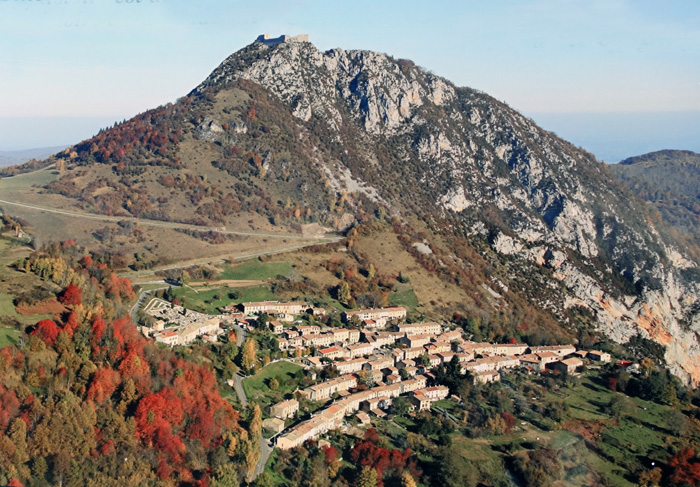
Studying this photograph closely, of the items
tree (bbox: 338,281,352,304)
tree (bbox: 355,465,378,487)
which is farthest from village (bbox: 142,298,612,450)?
tree (bbox: 355,465,378,487)

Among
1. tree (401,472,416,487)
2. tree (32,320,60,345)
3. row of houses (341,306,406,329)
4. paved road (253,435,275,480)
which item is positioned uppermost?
tree (32,320,60,345)

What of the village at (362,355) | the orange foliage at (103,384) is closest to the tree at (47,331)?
the orange foliage at (103,384)

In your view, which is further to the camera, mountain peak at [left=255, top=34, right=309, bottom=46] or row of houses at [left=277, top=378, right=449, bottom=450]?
mountain peak at [left=255, top=34, right=309, bottom=46]

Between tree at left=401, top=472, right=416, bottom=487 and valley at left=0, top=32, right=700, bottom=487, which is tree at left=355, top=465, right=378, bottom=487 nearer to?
valley at left=0, top=32, right=700, bottom=487

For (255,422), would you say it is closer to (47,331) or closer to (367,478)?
(367,478)

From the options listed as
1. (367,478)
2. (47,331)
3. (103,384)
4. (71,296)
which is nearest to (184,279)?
(71,296)

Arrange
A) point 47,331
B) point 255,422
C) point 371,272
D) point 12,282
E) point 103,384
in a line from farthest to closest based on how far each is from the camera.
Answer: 1. point 371,272
2. point 12,282
3. point 47,331
4. point 255,422
5. point 103,384
